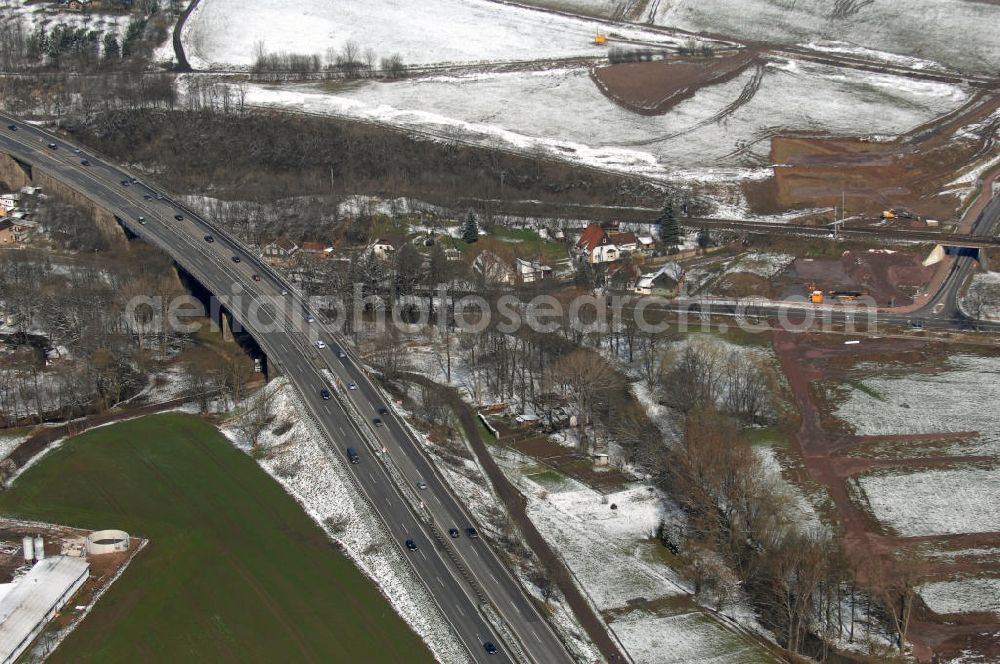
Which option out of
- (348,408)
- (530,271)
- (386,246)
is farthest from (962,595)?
(386,246)

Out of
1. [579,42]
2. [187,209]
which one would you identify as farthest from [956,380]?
[579,42]

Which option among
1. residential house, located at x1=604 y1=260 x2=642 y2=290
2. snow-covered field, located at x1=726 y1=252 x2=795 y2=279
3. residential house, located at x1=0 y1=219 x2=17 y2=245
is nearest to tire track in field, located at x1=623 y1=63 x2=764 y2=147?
snow-covered field, located at x1=726 y1=252 x2=795 y2=279

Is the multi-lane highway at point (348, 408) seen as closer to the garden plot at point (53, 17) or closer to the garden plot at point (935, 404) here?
the garden plot at point (935, 404)

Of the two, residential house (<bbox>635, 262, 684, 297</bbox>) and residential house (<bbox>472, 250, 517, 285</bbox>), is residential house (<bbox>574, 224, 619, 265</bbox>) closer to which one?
residential house (<bbox>635, 262, 684, 297</bbox>)

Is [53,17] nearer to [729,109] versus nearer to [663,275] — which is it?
[729,109]

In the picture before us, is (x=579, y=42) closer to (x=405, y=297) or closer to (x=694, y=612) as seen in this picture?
(x=405, y=297)

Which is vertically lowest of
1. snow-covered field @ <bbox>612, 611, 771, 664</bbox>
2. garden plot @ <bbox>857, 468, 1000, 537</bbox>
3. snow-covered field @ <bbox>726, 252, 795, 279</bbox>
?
snow-covered field @ <bbox>612, 611, 771, 664</bbox>

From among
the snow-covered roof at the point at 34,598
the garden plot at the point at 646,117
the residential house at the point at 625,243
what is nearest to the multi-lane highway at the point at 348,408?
the snow-covered roof at the point at 34,598
